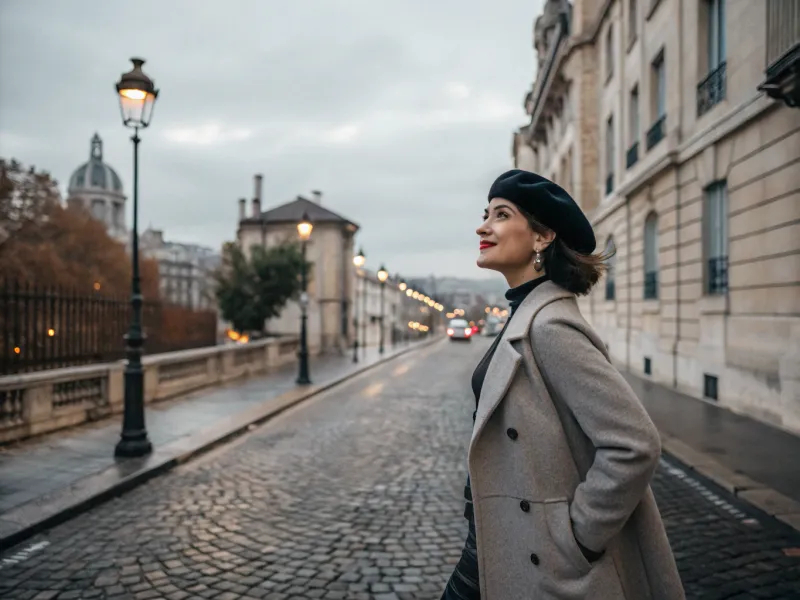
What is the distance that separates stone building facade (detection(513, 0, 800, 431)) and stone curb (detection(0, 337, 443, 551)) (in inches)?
329

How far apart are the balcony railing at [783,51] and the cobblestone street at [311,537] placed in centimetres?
521

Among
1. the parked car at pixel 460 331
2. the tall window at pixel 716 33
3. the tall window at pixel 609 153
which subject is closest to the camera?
the tall window at pixel 716 33

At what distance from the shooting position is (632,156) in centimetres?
1953

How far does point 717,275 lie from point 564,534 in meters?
12.6

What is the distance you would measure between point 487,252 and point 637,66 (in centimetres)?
1914

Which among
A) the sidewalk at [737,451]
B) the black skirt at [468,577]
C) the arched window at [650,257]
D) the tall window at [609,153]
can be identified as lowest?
the sidewalk at [737,451]

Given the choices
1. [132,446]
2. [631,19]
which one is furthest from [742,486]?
[631,19]

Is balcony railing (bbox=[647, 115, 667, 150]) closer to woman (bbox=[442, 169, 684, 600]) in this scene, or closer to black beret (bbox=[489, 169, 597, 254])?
black beret (bbox=[489, 169, 597, 254])

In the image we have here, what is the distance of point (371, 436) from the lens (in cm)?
1002

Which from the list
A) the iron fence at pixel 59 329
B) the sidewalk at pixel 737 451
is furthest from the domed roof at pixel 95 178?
the sidewalk at pixel 737 451

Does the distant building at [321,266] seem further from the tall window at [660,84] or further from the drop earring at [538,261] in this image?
the drop earring at [538,261]

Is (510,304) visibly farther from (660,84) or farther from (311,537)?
(660,84)

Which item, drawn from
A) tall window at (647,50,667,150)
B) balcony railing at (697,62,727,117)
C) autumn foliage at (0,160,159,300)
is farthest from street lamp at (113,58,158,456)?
autumn foliage at (0,160,159,300)

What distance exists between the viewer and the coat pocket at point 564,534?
68.1 inches
